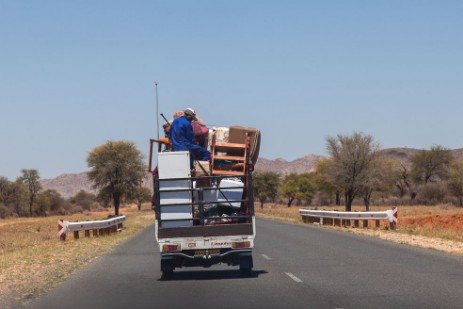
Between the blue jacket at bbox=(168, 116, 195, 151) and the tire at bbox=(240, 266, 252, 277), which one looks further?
the tire at bbox=(240, 266, 252, 277)

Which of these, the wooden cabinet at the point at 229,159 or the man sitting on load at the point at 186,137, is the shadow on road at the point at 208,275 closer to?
the wooden cabinet at the point at 229,159

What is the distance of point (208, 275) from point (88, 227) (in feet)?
55.2

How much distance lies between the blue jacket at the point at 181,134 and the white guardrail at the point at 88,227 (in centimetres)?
1601

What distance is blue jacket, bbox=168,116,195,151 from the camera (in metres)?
14.4

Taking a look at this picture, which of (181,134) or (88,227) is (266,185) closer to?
(88,227)

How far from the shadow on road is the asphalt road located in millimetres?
23

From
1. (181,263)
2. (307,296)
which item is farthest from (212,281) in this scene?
(307,296)

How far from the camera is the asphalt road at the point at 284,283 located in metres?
11.0

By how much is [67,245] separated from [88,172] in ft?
197

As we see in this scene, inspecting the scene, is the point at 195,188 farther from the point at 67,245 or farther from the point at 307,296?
the point at 67,245

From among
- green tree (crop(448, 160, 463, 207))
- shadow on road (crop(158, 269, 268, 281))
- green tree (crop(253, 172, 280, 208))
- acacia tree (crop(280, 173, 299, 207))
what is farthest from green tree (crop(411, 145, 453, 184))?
shadow on road (crop(158, 269, 268, 281))

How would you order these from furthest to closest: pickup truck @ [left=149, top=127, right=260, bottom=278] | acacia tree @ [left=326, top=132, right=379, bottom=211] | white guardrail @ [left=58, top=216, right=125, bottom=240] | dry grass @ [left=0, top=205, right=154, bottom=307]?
acacia tree @ [left=326, top=132, right=379, bottom=211], white guardrail @ [left=58, top=216, right=125, bottom=240], pickup truck @ [left=149, top=127, right=260, bottom=278], dry grass @ [left=0, top=205, right=154, bottom=307]

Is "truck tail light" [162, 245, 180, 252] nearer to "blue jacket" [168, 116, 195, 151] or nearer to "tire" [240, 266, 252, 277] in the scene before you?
"tire" [240, 266, 252, 277]

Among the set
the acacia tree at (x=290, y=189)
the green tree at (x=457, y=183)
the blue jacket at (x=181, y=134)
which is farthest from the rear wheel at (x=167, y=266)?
the acacia tree at (x=290, y=189)
